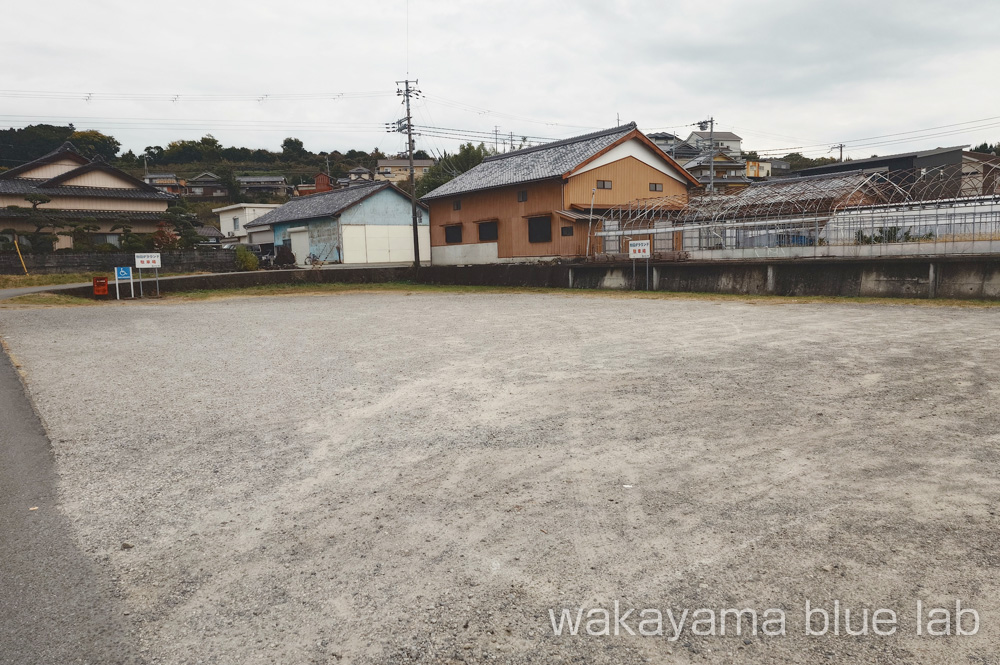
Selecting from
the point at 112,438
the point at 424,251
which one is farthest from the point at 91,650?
the point at 424,251

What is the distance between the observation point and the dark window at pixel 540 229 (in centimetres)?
2570

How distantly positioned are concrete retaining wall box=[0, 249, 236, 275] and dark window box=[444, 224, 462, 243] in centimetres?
1135

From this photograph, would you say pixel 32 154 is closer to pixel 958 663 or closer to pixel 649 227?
pixel 649 227

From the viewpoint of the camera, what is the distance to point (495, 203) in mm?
28234

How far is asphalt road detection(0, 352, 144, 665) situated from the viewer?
2.49 m

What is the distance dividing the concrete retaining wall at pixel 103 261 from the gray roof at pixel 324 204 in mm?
6519

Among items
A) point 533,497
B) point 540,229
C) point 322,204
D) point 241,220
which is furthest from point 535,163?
point 241,220

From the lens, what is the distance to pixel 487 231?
2888 cm

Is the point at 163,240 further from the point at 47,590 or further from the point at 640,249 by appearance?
the point at 47,590

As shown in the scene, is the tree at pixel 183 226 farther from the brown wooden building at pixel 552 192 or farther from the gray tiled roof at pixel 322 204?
the brown wooden building at pixel 552 192

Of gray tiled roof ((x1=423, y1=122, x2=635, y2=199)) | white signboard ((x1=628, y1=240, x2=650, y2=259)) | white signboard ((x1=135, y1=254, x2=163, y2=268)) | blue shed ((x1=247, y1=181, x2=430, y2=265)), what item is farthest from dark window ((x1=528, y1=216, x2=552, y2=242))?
white signboard ((x1=135, y1=254, x2=163, y2=268))

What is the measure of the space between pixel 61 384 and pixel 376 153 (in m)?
111

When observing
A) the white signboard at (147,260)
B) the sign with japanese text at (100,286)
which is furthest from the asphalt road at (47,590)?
the sign with japanese text at (100,286)

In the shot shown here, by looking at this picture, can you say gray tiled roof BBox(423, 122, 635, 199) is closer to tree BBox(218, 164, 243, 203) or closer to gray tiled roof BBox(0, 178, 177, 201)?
gray tiled roof BBox(0, 178, 177, 201)
